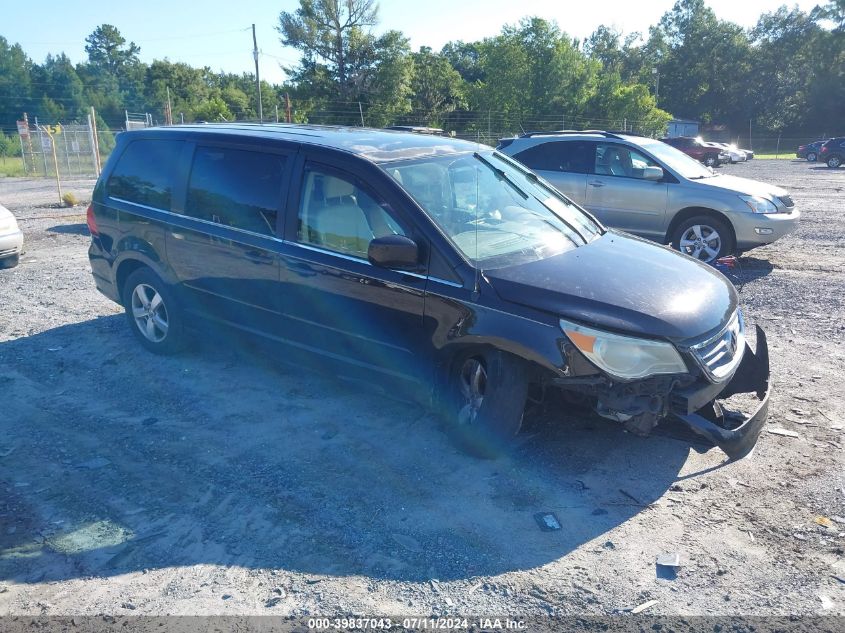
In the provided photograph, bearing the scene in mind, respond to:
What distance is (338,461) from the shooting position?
4266mm

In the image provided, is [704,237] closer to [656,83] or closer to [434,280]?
[434,280]

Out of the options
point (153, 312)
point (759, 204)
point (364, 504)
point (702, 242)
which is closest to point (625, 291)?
point (364, 504)

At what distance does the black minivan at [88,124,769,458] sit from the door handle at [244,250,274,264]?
0.05ft

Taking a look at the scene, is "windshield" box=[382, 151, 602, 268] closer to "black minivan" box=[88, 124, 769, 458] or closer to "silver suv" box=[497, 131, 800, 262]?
"black minivan" box=[88, 124, 769, 458]

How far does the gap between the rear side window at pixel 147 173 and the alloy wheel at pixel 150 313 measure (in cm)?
78

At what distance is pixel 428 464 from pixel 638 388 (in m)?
1.35

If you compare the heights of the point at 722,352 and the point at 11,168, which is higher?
the point at 11,168

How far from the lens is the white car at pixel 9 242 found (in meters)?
9.59

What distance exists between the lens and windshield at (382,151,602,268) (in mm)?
4367

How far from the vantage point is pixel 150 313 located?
6.03 m

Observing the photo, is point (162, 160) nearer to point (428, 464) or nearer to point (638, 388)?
point (428, 464)

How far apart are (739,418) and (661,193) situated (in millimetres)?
6324

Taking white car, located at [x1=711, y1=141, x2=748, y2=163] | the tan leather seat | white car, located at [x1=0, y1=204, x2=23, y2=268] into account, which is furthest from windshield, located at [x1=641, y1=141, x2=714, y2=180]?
white car, located at [x1=711, y1=141, x2=748, y2=163]

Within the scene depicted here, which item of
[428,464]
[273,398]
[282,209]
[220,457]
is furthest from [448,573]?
[282,209]
